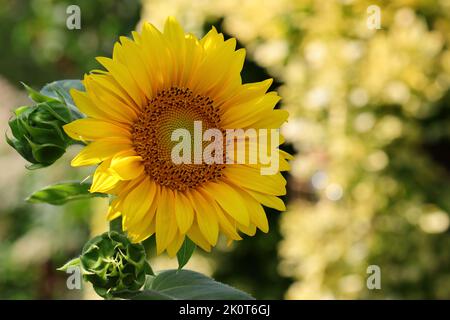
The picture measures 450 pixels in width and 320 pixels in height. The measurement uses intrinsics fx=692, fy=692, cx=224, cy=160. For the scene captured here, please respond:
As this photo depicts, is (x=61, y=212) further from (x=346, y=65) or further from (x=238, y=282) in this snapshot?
(x=346, y=65)

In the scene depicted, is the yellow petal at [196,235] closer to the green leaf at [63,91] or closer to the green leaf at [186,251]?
the green leaf at [186,251]

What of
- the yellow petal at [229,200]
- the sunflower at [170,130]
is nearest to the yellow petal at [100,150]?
the sunflower at [170,130]

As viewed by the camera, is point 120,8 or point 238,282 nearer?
point 238,282

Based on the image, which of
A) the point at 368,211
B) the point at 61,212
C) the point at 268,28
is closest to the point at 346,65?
the point at 268,28

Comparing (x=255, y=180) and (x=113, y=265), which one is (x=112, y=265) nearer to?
Answer: (x=113, y=265)

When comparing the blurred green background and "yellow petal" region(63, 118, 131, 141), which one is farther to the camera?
the blurred green background

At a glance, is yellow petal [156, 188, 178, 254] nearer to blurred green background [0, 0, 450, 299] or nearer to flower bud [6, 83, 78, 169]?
flower bud [6, 83, 78, 169]

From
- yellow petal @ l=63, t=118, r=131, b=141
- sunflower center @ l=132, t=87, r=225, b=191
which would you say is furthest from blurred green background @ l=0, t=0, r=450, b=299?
yellow petal @ l=63, t=118, r=131, b=141

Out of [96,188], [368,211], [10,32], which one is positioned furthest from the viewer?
[10,32]
